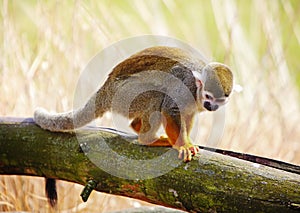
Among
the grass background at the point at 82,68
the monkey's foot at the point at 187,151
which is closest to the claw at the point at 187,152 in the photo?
the monkey's foot at the point at 187,151

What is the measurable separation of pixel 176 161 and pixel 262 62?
117 centimetres

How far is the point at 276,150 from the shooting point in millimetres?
2562

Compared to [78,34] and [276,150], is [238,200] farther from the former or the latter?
[78,34]

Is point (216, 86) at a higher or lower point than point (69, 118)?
higher

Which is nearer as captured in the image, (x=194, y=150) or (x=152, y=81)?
(x=194, y=150)

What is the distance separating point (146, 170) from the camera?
59.4 inches

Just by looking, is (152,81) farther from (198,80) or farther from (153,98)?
(198,80)

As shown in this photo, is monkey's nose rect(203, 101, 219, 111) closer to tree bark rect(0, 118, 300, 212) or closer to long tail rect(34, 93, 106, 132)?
tree bark rect(0, 118, 300, 212)

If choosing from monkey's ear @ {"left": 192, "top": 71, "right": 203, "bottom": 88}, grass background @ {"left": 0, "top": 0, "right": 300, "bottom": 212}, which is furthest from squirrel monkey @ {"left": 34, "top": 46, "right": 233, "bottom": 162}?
grass background @ {"left": 0, "top": 0, "right": 300, "bottom": 212}

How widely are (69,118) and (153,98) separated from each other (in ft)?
0.90

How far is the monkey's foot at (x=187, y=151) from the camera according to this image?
1.49 meters

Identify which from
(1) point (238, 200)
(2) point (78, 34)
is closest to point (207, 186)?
(1) point (238, 200)

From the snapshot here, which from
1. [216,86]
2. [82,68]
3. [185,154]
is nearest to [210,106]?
[216,86]

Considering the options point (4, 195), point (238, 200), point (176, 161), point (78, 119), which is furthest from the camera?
point (4, 195)
